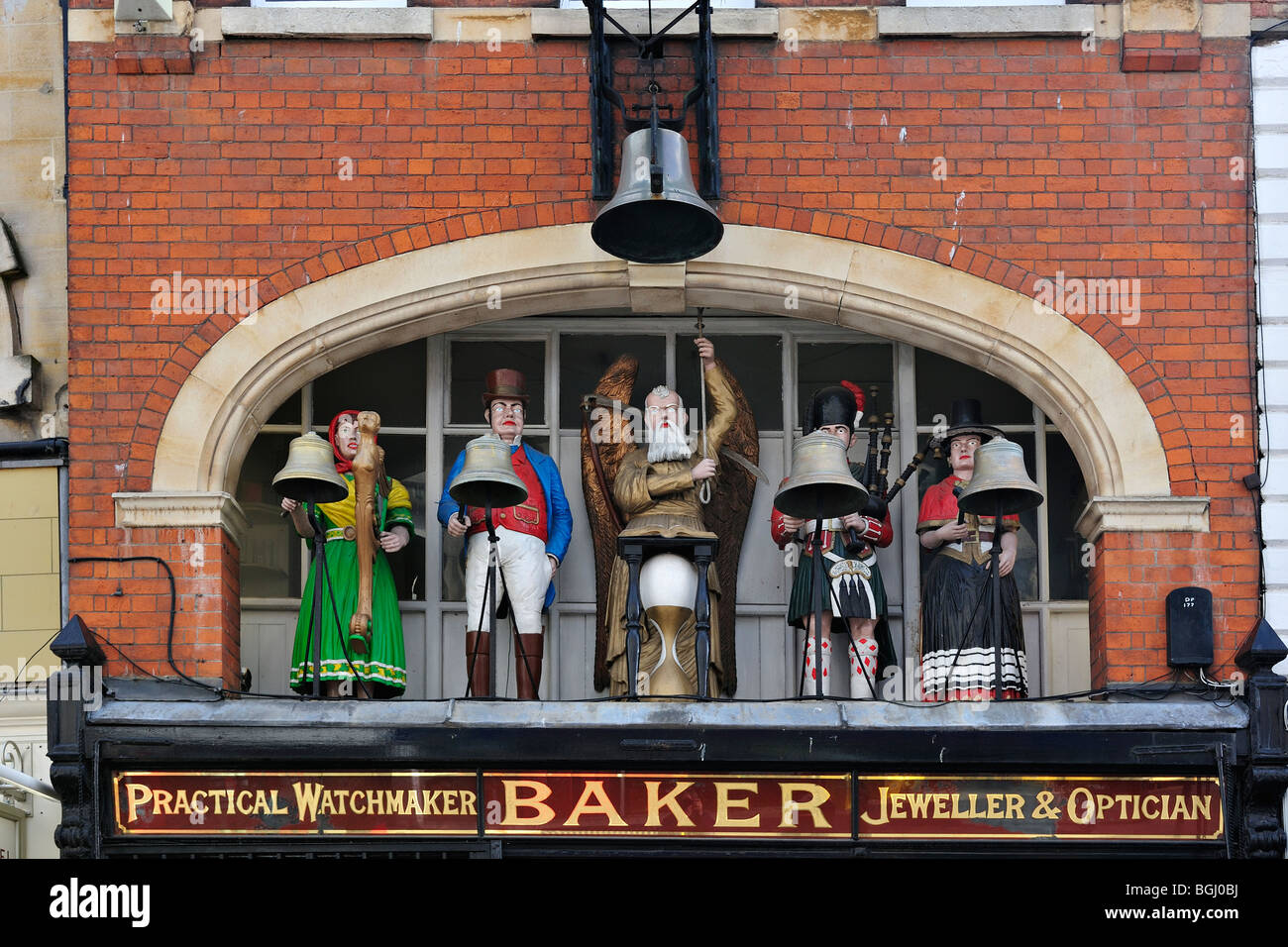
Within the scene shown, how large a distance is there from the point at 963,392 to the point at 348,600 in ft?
12.6

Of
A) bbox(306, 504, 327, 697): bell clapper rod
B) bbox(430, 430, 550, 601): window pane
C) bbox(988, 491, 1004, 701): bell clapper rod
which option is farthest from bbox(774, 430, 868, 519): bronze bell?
bbox(306, 504, 327, 697): bell clapper rod

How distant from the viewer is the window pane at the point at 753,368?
15609 millimetres

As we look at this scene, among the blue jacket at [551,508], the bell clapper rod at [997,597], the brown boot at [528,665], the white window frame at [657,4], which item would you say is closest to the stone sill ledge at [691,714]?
the bell clapper rod at [997,597]

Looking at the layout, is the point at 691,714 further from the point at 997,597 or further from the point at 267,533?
the point at 267,533

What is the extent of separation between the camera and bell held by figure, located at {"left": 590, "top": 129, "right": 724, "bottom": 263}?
13.4 meters

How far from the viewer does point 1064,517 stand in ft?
50.5

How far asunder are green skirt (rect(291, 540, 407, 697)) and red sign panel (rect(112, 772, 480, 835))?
1.00 m

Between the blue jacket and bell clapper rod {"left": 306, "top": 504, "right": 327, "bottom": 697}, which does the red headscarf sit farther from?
the blue jacket

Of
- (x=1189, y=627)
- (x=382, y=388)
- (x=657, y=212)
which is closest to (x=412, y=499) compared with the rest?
(x=382, y=388)

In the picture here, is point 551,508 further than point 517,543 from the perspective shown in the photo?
Yes

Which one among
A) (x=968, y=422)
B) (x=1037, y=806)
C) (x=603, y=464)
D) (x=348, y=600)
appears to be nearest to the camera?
(x=1037, y=806)

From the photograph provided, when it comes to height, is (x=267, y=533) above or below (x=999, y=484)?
below

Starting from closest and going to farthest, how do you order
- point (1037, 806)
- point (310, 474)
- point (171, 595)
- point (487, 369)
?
point (1037, 806) < point (310, 474) < point (171, 595) < point (487, 369)

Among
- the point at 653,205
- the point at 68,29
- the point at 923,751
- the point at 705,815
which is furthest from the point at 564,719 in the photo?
the point at 68,29
